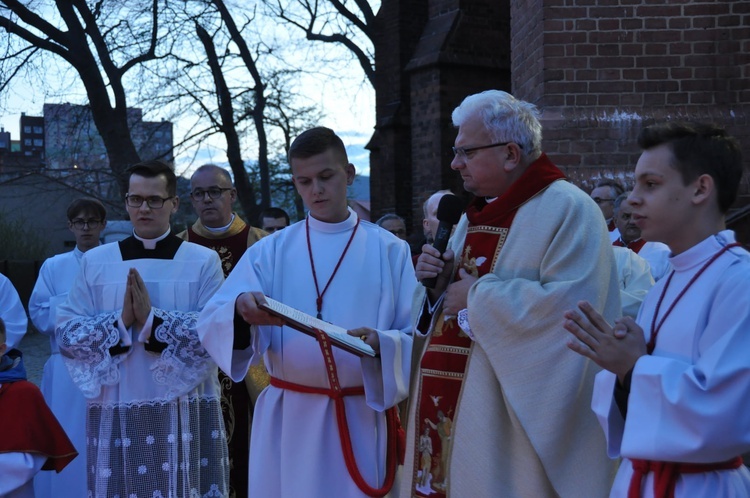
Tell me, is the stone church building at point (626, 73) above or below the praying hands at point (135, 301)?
above

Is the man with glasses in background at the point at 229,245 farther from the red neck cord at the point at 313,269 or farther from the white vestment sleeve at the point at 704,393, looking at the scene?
the white vestment sleeve at the point at 704,393

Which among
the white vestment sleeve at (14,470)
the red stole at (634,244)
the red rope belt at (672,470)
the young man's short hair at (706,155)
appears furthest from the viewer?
the red stole at (634,244)

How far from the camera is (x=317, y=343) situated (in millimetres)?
4383

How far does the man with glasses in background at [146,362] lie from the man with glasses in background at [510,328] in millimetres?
1557

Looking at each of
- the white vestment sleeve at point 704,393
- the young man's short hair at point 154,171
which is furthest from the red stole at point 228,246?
the white vestment sleeve at point 704,393

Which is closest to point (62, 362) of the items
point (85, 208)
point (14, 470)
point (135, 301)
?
point (85, 208)

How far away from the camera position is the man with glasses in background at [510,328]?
11.8 ft

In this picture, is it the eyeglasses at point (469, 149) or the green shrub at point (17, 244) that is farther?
the green shrub at point (17, 244)

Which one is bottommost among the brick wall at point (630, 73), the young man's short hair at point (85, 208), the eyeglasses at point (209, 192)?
the young man's short hair at point (85, 208)

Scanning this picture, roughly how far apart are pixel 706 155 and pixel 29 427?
3.92 meters

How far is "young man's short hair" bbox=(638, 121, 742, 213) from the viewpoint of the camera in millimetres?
2889

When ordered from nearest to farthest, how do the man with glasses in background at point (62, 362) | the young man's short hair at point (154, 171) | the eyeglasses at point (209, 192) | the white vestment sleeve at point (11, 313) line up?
the young man's short hair at point (154, 171)
the white vestment sleeve at point (11, 313)
the man with glasses in background at point (62, 362)
the eyeglasses at point (209, 192)

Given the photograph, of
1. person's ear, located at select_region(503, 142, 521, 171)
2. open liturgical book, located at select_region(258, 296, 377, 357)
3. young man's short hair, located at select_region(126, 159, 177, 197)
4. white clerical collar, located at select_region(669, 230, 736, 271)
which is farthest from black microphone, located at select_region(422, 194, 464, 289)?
young man's short hair, located at select_region(126, 159, 177, 197)

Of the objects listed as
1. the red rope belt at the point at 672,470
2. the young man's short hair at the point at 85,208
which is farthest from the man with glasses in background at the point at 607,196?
the red rope belt at the point at 672,470
